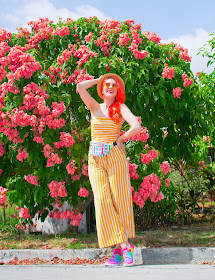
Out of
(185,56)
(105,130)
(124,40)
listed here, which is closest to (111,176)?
(105,130)

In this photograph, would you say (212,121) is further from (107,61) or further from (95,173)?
(95,173)

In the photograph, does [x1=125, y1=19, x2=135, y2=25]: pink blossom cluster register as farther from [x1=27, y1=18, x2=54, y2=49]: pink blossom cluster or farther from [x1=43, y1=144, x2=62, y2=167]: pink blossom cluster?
[x1=43, y1=144, x2=62, y2=167]: pink blossom cluster

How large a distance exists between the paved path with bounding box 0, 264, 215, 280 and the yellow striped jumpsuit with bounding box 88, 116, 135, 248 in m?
0.31

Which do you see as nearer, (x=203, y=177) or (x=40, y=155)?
(x=40, y=155)

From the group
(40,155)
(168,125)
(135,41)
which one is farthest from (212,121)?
(40,155)

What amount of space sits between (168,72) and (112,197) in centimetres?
215

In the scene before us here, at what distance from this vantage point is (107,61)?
557 centimetres

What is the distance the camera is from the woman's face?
4.59 meters

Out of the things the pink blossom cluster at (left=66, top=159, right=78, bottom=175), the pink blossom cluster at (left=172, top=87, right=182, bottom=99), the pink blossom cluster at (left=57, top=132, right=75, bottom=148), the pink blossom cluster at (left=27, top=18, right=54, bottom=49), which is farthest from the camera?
the pink blossom cluster at (left=27, top=18, right=54, bottom=49)

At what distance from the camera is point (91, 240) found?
222 inches

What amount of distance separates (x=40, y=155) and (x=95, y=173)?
1290 millimetres

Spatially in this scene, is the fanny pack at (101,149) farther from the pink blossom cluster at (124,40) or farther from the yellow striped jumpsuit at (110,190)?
the pink blossom cluster at (124,40)

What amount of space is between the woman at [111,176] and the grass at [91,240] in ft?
2.51

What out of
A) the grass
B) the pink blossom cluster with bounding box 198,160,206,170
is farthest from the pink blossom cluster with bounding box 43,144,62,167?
the pink blossom cluster with bounding box 198,160,206,170
